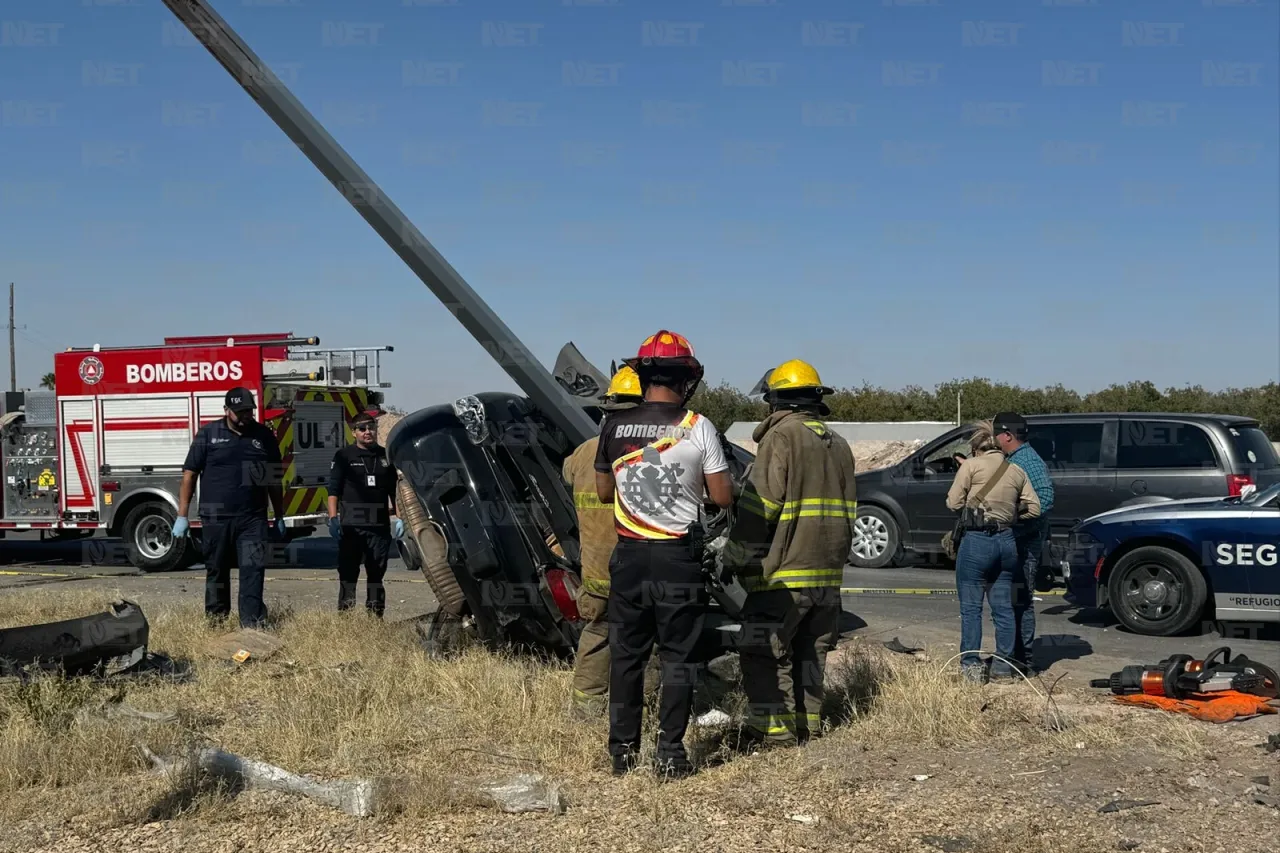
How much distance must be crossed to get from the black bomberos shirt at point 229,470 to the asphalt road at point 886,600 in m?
1.97

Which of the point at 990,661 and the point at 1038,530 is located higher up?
the point at 1038,530

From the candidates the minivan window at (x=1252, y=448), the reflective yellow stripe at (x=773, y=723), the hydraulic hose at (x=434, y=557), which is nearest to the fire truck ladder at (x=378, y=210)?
the hydraulic hose at (x=434, y=557)

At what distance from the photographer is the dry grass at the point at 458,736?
460 centimetres

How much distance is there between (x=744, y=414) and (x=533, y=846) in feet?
152

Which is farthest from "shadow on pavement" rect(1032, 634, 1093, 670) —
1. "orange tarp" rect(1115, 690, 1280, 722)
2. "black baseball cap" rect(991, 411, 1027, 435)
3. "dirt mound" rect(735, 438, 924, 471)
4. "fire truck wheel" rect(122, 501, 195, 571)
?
"dirt mound" rect(735, 438, 924, 471)

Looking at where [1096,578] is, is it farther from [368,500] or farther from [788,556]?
[368,500]

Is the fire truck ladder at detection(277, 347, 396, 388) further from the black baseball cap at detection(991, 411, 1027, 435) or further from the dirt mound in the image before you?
the dirt mound

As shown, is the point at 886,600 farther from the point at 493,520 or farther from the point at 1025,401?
the point at 1025,401

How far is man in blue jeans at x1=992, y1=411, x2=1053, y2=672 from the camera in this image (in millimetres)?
7039

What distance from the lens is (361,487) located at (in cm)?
885

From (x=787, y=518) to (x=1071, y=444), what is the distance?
7363 mm

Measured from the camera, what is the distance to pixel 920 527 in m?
12.9

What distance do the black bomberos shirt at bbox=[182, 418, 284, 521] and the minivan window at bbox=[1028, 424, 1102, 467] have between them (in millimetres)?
7409

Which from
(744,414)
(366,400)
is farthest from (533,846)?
(744,414)
